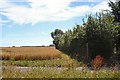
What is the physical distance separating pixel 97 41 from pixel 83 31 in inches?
74.1

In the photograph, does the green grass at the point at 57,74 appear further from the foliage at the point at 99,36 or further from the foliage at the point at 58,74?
the foliage at the point at 99,36

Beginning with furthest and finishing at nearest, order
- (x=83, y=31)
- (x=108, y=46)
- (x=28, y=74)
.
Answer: (x=83, y=31) → (x=108, y=46) → (x=28, y=74)

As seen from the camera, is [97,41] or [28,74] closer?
[28,74]

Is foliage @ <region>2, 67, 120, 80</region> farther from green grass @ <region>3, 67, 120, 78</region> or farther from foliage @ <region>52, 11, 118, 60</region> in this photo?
foliage @ <region>52, 11, 118, 60</region>

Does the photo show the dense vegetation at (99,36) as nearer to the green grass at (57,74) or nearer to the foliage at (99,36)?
the foliage at (99,36)

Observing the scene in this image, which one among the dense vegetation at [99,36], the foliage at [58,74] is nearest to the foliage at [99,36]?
the dense vegetation at [99,36]

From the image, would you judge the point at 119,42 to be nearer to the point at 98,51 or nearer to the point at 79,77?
the point at 98,51

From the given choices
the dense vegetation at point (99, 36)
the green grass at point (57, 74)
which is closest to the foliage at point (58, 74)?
the green grass at point (57, 74)

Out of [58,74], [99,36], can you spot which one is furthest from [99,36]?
[58,74]

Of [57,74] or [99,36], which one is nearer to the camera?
[57,74]

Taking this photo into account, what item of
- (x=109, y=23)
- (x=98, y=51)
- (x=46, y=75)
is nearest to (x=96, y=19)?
(x=109, y=23)

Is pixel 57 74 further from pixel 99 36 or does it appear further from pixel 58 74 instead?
pixel 99 36

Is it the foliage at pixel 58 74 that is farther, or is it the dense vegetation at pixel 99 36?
the dense vegetation at pixel 99 36

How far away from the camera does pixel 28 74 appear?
338 inches
